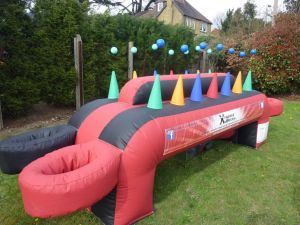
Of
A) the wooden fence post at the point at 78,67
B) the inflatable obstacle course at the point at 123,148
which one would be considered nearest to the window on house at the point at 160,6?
the wooden fence post at the point at 78,67

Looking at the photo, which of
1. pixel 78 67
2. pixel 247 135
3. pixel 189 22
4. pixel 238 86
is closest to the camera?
pixel 238 86

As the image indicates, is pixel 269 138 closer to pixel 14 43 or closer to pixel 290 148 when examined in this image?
pixel 290 148

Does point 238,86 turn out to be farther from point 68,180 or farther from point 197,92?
point 68,180

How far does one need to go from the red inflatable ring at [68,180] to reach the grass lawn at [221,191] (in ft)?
3.11

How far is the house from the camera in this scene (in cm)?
3388

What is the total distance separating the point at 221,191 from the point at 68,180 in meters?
2.58

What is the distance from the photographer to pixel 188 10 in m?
35.9

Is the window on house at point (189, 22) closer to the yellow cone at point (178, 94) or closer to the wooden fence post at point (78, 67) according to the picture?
the wooden fence post at point (78, 67)

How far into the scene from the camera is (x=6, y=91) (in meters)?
6.12

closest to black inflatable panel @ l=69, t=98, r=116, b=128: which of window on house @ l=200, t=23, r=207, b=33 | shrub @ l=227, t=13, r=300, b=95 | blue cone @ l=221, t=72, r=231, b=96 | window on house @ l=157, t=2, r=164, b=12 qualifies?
blue cone @ l=221, t=72, r=231, b=96

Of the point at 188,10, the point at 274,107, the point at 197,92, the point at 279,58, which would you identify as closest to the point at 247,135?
the point at 274,107

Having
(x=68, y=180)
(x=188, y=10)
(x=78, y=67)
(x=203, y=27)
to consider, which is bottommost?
(x=68, y=180)

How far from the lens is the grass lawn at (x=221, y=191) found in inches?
130

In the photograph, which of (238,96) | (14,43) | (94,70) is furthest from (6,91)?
(238,96)
